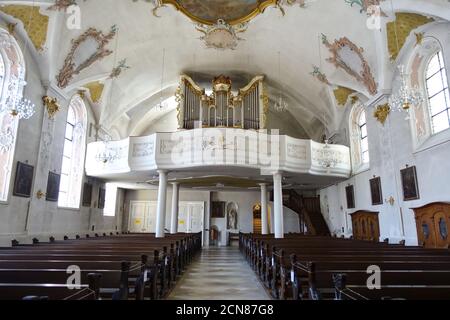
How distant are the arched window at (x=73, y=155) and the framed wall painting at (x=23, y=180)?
3062 mm

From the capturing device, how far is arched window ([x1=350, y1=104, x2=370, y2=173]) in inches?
564

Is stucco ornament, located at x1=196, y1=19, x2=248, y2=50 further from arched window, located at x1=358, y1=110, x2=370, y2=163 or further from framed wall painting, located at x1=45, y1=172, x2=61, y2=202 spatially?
framed wall painting, located at x1=45, y1=172, x2=61, y2=202

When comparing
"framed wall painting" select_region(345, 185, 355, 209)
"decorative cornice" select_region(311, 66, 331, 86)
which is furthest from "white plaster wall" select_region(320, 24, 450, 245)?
"decorative cornice" select_region(311, 66, 331, 86)

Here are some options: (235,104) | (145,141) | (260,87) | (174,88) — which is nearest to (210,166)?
(145,141)

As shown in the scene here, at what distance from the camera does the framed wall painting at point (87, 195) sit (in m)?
14.4

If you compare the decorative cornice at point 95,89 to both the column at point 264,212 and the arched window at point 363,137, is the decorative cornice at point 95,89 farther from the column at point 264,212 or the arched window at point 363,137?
the arched window at point 363,137

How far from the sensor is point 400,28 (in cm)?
→ 1017

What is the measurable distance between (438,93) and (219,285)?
30.3 ft

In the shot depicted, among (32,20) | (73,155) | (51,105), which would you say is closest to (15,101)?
(32,20)

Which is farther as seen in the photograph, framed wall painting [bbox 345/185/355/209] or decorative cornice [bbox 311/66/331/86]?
framed wall painting [bbox 345/185/355/209]

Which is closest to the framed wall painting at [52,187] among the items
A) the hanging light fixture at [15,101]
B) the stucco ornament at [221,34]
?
the hanging light fixture at [15,101]

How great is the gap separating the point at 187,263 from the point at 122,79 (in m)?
9.55

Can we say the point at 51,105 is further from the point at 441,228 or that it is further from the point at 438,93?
the point at 441,228

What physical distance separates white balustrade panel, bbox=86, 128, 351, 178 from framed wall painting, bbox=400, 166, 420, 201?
3852 millimetres
